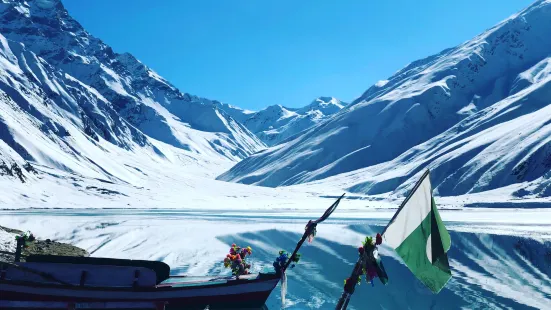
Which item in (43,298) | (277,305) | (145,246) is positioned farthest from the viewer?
(145,246)

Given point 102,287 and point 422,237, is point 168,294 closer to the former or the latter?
point 102,287

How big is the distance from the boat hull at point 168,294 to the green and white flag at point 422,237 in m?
11.7

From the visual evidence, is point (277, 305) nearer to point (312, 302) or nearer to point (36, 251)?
point (312, 302)

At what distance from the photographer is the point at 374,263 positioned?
13539mm

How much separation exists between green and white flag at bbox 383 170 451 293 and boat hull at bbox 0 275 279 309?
38.3 feet

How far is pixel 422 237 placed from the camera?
13.2 m

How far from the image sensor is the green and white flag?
1307 cm

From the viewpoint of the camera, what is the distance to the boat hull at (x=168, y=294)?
67.0ft

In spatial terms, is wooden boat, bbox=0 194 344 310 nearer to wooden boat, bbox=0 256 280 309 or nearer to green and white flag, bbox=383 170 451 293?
wooden boat, bbox=0 256 280 309

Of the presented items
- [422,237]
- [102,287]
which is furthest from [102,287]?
[422,237]

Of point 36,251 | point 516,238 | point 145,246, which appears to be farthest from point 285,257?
point 516,238

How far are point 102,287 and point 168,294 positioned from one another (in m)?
2.83

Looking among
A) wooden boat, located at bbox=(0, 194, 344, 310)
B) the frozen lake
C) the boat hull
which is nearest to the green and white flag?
wooden boat, located at bbox=(0, 194, 344, 310)

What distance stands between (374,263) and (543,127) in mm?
186605
